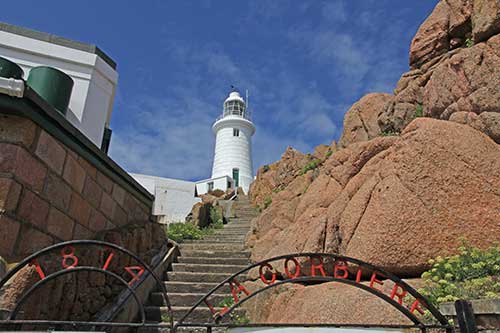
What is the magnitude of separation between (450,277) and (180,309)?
12.0ft

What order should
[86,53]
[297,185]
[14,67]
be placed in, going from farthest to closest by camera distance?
1. [297,185]
2. [86,53]
3. [14,67]

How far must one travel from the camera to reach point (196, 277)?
6.28 metres

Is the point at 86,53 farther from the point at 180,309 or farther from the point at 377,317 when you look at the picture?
the point at 377,317

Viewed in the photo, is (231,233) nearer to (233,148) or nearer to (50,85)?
(50,85)

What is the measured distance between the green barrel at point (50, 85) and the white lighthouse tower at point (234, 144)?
22.1 metres

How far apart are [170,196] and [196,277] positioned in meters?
17.1

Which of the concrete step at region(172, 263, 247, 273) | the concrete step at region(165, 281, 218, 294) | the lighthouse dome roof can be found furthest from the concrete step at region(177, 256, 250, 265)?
the lighthouse dome roof

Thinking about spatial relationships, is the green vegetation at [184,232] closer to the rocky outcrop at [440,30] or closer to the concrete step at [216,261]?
the concrete step at [216,261]

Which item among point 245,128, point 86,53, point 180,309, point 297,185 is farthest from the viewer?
point 245,128

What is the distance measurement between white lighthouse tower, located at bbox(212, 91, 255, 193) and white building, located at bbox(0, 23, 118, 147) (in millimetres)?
20563

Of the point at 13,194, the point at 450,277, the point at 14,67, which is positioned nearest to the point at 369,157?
the point at 450,277

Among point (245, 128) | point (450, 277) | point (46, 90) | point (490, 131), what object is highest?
point (245, 128)

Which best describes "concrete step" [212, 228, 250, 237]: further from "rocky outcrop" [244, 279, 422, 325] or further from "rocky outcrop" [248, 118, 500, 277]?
"rocky outcrop" [244, 279, 422, 325]

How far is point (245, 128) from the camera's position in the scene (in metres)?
30.6
